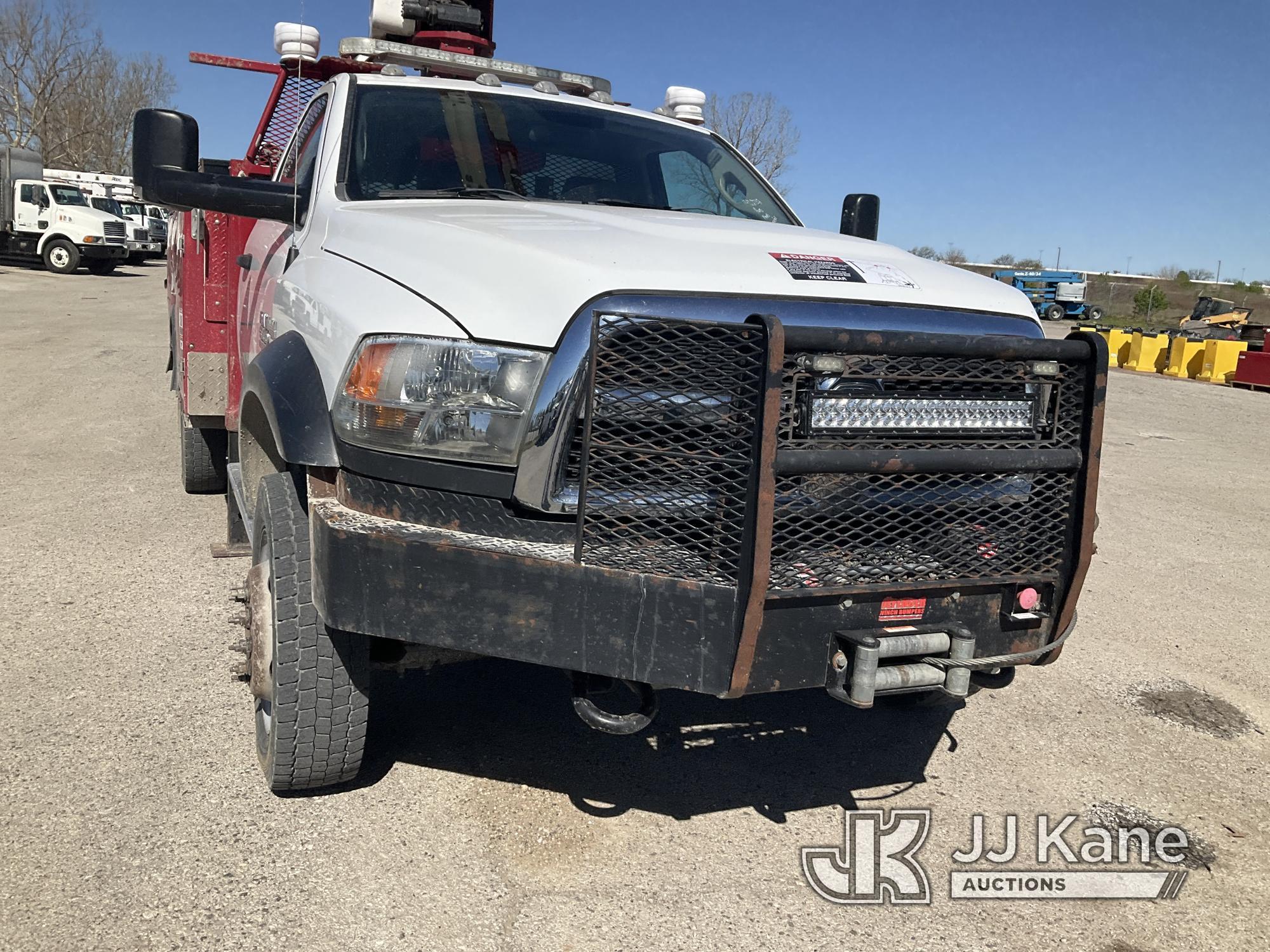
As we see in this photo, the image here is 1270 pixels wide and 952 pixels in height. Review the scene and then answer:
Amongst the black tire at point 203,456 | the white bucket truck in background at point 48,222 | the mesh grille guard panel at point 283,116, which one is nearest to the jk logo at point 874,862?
the black tire at point 203,456

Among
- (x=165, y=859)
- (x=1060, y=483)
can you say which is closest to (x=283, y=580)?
(x=165, y=859)

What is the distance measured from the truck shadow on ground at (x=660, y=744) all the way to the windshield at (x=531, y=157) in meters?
1.78

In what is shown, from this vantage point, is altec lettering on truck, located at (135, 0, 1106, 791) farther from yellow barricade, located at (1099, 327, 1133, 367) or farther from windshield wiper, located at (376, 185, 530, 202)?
yellow barricade, located at (1099, 327, 1133, 367)

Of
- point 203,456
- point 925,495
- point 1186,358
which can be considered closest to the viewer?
point 925,495

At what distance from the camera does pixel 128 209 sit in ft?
122

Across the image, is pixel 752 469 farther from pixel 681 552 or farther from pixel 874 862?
pixel 874 862

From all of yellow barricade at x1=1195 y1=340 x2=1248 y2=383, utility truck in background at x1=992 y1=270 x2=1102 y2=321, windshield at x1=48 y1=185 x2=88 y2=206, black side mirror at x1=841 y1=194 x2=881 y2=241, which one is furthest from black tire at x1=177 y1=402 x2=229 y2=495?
utility truck in background at x1=992 y1=270 x2=1102 y2=321

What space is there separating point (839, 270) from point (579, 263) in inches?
29.1

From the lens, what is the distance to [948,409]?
2.64m

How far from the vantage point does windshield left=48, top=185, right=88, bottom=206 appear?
2972 centimetres

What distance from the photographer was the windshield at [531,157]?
3.61m

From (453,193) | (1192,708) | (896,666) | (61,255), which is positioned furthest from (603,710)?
(61,255)

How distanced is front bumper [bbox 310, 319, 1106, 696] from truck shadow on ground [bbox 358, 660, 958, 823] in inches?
37.1

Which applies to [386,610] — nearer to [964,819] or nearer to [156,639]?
[964,819]
